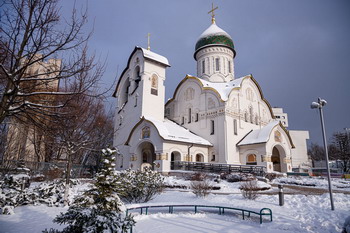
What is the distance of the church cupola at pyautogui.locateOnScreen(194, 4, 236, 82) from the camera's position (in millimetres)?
28312

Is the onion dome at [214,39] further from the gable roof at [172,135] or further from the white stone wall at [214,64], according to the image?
the gable roof at [172,135]

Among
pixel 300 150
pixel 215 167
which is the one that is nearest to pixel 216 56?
pixel 215 167

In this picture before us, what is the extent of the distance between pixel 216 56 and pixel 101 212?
88.9 ft

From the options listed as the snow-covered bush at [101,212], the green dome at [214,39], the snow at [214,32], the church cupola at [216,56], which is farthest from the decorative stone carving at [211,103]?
the snow-covered bush at [101,212]

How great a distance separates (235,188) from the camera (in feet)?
40.8

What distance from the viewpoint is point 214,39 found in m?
28.5

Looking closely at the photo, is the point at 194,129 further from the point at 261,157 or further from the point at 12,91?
the point at 12,91

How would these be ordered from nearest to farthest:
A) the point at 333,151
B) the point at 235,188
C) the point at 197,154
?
the point at 235,188, the point at 197,154, the point at 333,151

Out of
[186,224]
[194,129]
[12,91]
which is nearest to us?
[12,91]

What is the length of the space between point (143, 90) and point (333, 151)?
115ft

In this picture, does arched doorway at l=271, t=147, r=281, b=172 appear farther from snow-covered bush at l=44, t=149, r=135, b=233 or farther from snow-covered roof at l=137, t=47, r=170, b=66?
snow-covered bush at l=44, t=149, r=135, b=233

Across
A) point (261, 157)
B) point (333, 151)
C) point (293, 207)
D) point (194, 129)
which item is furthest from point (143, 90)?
point (333, 151)

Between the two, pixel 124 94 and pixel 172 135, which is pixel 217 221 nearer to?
pixel 172 135

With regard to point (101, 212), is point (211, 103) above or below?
above
